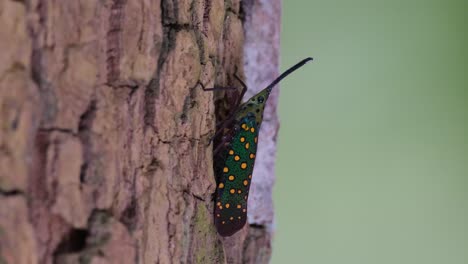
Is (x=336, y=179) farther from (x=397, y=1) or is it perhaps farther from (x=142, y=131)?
(x=142, y=131)

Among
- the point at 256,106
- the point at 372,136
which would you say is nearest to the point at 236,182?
the point at 256,106

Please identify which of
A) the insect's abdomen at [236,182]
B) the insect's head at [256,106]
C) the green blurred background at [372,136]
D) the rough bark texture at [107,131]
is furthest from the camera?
the green blurred background at [372,136]

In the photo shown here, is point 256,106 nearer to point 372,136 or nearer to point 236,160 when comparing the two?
point 236,160

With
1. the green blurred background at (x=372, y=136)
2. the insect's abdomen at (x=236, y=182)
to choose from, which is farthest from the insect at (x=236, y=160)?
the green blurred background at (x=372, y=136)

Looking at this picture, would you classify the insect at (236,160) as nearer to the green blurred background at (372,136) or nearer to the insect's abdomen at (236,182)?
the insect's abdomen at (236,182)

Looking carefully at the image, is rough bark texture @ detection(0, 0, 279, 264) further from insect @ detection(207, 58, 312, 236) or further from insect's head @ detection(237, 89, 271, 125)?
insect's head @ detection(237, 89, 271, 125)

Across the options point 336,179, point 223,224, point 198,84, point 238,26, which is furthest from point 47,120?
point 336,179
